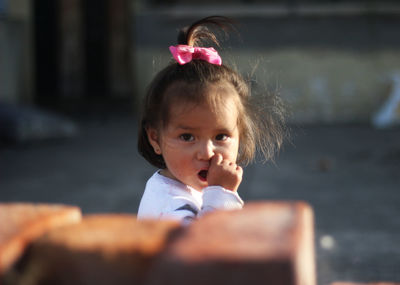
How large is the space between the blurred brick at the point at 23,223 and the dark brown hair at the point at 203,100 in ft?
3.52

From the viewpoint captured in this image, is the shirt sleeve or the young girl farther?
the young girl

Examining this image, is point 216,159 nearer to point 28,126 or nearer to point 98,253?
point 98,253

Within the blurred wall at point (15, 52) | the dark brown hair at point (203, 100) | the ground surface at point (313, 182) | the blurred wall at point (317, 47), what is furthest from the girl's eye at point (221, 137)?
the blurred wall at point (15, 52)

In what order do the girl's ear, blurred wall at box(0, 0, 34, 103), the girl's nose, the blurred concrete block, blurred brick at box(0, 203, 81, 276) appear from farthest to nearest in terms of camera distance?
blurred wall at box(0, 0, 34, 103) < the blurred concrete block < the girl's ear < the girl's nose < blurred brick at box(0, 203, 81, 276)

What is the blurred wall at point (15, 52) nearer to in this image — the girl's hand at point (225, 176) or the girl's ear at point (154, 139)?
the girl's ear at point (154, 139)

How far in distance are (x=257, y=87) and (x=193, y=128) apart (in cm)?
67

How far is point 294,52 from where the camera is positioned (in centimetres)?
1020

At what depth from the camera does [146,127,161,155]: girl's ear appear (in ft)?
7.31

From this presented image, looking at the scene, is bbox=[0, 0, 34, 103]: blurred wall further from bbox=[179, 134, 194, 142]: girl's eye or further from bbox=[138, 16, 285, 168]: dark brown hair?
bbox=[179, 134, 194, 142]: girl's eye

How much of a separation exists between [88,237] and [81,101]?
1203cm

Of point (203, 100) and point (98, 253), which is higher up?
point (203, 100)

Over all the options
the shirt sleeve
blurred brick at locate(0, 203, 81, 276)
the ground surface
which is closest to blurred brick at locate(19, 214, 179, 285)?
blurred brick at locate(0, 203, 81, 276)

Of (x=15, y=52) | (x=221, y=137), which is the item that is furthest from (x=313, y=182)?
(x=15, y=52)

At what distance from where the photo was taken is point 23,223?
95 cm
